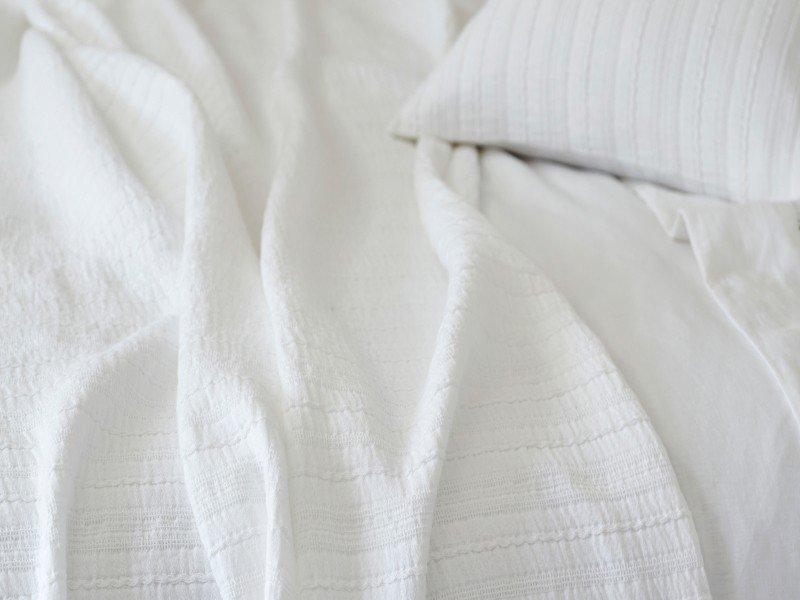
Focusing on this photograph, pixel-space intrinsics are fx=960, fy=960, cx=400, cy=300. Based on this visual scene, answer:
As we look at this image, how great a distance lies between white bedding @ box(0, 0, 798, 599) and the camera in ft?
2.23

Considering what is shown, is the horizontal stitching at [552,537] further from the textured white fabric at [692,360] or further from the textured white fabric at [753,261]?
the textured white fabric at [753,261]

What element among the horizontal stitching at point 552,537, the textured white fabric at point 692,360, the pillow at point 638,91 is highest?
the pillow at point 638,91

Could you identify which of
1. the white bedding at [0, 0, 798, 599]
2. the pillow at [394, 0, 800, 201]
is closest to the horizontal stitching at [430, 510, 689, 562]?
the white bedding at [0, 0, 798, 599]

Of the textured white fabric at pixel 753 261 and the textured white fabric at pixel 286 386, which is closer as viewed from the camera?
the textured white fabric at pixel 286 386

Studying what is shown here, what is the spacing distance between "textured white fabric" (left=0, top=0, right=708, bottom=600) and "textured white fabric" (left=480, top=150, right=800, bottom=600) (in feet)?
0.12

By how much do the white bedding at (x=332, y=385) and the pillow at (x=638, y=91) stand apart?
0.21ft

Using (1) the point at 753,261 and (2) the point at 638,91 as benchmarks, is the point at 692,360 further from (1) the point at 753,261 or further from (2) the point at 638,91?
(2) the point at 638,91

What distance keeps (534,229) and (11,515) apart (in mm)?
558

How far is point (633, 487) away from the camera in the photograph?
0.72 m

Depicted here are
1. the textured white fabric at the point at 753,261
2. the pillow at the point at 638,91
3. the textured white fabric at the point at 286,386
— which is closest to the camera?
the textured white fabric at the point at 286,386

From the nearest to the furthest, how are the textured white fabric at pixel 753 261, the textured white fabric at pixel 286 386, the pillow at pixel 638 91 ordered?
1. the textured white fabric at pixel 286 386
2. the textured white fabric at pixel 753 261
3. the pillow at pixel 638 91

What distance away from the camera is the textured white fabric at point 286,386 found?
676 mm

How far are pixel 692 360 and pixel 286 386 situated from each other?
0.34m

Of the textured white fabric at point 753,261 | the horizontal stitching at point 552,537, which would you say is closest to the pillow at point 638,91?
the textured white fabric at point 753,261
